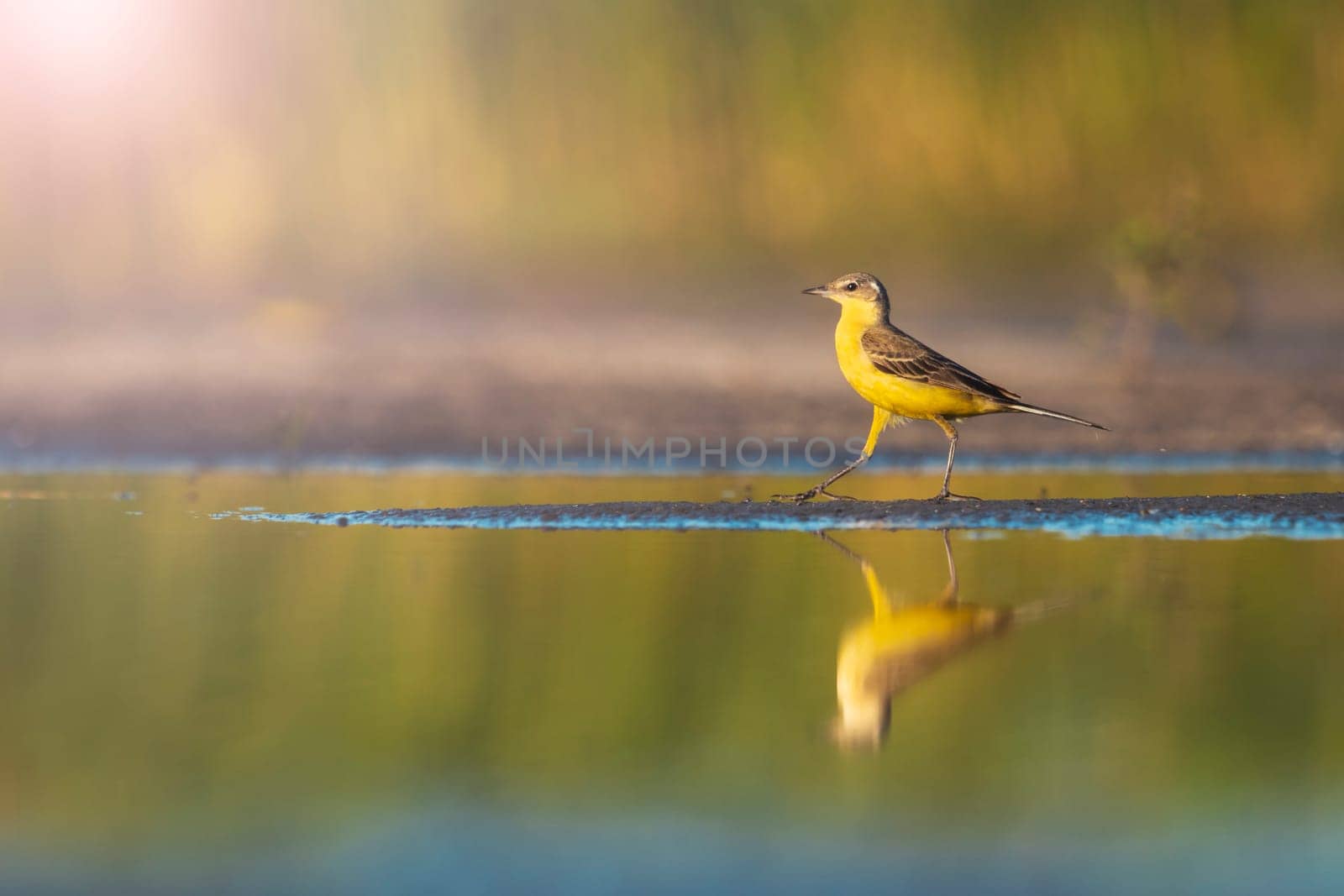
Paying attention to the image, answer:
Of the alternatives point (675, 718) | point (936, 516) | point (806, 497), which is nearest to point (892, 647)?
point (675, 718)

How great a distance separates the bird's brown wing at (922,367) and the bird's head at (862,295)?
53 centimetres

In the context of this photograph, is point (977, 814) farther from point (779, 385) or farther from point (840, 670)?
point (779, 385)

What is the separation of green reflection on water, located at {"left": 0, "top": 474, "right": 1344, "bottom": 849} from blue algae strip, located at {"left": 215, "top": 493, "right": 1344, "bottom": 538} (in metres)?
0.56

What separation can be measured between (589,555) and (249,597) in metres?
2.54

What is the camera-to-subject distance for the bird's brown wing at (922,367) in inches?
527

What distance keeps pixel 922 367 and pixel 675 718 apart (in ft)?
24.5

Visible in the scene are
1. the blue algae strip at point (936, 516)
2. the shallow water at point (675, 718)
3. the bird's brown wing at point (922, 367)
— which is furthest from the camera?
the bird's brown wing at point (922, 367)

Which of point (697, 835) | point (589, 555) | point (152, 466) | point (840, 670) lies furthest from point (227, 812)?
point (152, 466)

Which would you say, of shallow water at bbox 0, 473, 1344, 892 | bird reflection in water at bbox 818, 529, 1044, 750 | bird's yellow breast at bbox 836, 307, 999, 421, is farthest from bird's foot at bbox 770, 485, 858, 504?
bird reflection in water at bbox 818, 529, 1044, 750

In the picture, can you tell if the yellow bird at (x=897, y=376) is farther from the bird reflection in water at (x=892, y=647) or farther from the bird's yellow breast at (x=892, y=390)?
the bird reflection in water at (x=892, y=647)

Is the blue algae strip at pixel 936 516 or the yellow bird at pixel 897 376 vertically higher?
the yellow bird at pixel 897 376

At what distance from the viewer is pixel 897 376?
13.4 meters

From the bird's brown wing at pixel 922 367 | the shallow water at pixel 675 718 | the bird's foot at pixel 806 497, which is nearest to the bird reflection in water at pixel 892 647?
the shallow water at pixel 675 718

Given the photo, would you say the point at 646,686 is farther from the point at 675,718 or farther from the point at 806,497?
the point at 806,497
